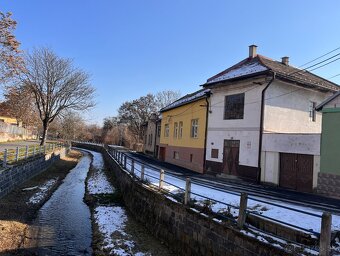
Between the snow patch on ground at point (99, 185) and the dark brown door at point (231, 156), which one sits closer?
the snow patch on ground at point (99, 185)

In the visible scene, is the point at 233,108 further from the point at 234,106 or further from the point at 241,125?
the point at 241,125

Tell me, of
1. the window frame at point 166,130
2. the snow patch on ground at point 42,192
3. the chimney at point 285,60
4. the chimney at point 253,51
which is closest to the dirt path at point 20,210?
the snow patch on ground at point 42,192

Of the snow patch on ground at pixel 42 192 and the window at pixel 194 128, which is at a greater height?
the window at pixel 194 128

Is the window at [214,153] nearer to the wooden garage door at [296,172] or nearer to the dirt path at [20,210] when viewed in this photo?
the wooden garage door at [296,172]

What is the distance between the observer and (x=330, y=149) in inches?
534

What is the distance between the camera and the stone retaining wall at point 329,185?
43.4 feet

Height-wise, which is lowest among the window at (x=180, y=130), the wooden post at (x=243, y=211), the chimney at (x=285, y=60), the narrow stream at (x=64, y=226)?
the narrow stream at (x=64, y=226)

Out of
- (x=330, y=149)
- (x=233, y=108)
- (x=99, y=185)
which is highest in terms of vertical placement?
(x=233, y=108)

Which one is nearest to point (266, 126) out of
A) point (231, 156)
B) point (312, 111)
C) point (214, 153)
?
point (231, 156)

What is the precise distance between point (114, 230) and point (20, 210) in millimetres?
4226

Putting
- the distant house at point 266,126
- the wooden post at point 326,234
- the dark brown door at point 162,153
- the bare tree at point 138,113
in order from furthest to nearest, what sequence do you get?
the bare tree at point 138,113 < the dark brown door at point 162,153 < the distant house at point 266,126 < the wooden post at point 326,234

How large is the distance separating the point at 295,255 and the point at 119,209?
Result: 10.0 m

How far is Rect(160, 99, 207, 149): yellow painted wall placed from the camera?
22473 mm

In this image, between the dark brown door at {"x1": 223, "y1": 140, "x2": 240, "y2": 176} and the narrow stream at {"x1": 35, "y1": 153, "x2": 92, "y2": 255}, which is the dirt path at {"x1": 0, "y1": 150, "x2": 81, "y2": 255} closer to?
the narrow stream at {"x1": 35, "y1": 153, "x2": 92, "y2": 255}
